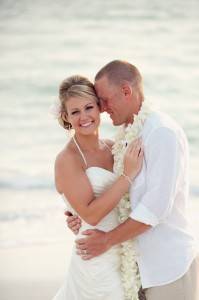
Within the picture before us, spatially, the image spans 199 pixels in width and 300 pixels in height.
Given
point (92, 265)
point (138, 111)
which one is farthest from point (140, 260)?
point (138, 111)

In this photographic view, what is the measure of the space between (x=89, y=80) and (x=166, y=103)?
38.0 feet

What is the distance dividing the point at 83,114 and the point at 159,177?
1.84 feet

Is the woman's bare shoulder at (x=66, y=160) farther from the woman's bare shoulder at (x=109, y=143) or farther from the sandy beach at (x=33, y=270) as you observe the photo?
the sandy beach at (x=33, y=270)

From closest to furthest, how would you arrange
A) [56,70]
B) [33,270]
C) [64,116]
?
[64,116]
[33,270]
[56,70]

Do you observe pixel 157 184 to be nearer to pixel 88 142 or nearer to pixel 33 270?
pixel 88 142

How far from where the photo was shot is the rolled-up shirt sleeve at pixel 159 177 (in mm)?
3830

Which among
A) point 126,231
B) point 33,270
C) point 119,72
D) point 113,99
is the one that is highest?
point 119,72

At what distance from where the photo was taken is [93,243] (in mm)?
4086

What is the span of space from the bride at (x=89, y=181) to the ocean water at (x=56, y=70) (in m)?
3.31

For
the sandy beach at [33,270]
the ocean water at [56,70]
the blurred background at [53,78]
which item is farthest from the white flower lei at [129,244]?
the ocean water at [56,70]

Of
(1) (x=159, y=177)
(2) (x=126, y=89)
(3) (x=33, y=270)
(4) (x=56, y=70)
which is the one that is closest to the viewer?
(1) (x=159, y=177)

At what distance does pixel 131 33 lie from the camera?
2031 cm

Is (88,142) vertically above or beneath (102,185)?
above

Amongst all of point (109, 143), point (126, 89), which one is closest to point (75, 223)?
point (109, 143)
